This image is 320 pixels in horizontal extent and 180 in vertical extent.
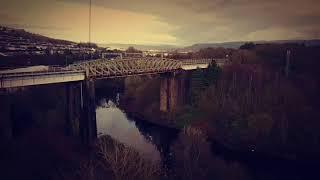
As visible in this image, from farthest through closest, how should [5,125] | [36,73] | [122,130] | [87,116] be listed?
[122,130], [87,116], [36,73], [5,125]

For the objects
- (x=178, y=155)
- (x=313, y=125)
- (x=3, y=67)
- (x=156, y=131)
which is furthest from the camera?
(x=156, y=131)

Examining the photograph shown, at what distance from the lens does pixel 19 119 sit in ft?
59.0

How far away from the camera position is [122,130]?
22.4 meters

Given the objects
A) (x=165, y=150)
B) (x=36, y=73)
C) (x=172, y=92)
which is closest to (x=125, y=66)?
(x=172, y=92)

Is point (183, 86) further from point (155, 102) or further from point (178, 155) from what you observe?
point (178, 155)

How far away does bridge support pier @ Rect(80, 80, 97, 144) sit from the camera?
16.6m

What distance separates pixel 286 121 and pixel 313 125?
1735 millimetres

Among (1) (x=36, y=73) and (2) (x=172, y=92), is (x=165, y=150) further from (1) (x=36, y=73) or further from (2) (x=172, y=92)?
(2) (x=172, y=92)

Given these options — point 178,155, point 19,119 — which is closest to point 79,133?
point 19,119

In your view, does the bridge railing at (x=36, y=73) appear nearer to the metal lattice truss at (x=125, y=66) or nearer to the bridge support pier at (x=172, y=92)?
the metal lattice truss at (x=125, y=66)

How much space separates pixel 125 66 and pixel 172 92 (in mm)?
5950

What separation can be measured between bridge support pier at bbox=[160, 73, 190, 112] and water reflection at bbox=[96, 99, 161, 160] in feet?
11.3

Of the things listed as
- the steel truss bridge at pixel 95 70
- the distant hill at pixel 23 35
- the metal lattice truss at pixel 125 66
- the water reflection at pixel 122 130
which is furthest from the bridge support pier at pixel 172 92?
the distant hill at pixel 23 35

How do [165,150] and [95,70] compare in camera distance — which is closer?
[95,70]
